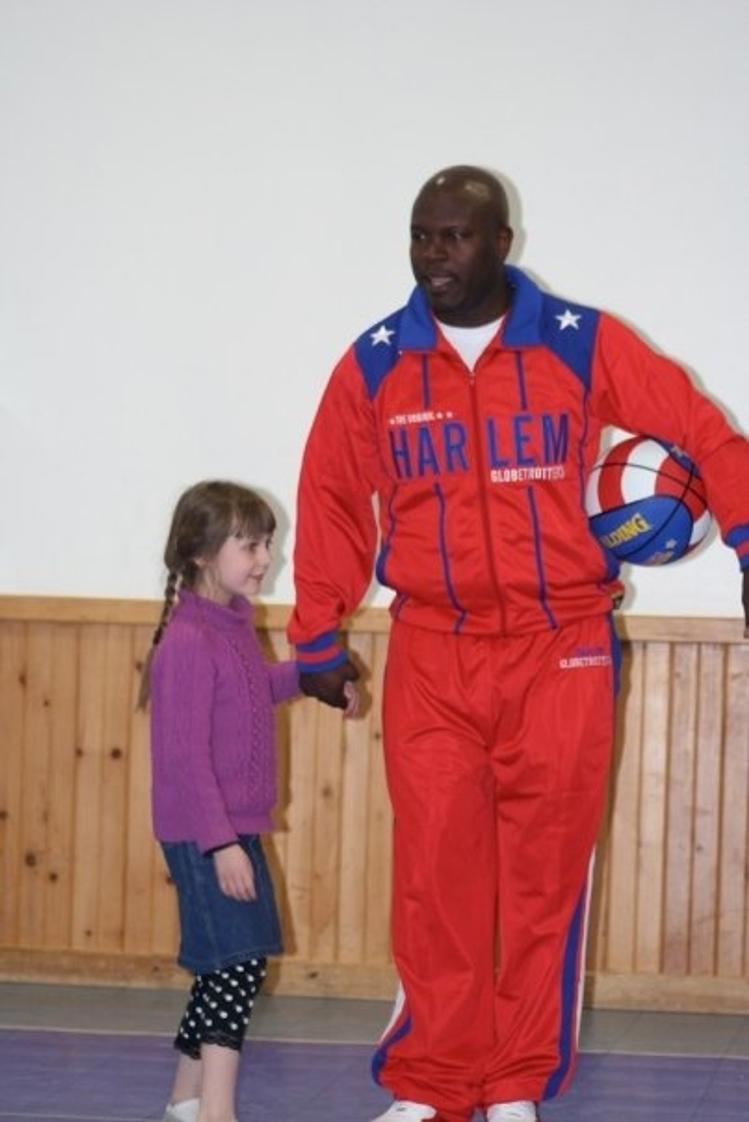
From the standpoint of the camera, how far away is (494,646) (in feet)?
13.2

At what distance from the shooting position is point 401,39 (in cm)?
584

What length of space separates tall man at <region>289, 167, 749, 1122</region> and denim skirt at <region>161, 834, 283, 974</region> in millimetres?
273

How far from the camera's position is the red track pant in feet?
13.1

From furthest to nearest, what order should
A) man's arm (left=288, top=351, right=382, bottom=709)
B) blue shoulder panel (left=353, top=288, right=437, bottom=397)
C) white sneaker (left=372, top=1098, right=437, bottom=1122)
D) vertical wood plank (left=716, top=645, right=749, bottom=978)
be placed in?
vertical wood plank (left=716, top=645, right=749, bottom=978) < man's arm (left=288, top=351, right=382, bottom=709) < blue shoulder panel (left=353, top=288, right=437, bottom=397) < white sneaker (left=372, top=1098, right=437, bottom=1122)

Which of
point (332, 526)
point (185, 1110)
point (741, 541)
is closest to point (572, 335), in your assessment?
point (741, 541)

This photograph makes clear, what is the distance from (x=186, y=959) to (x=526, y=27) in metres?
3.07

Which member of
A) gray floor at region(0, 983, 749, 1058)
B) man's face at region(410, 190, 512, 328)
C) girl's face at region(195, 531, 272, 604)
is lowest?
gray floor at region(0, 983, 749, 1058)

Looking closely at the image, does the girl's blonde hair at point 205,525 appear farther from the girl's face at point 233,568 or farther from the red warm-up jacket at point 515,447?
the red warm-up jacket at point 515,447

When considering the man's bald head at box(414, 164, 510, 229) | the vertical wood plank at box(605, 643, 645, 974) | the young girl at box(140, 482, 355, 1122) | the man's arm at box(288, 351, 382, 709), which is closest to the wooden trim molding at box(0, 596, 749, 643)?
the vertical wood plank at box(605, 643, 645, 974)

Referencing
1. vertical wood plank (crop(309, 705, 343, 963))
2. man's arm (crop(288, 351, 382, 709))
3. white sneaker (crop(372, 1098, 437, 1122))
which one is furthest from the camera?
vertical wood plank (crop(309, 705, 343, 963))

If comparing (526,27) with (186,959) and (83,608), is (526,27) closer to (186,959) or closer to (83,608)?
(83,608)

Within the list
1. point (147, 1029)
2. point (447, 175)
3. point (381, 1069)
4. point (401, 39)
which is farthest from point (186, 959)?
point (401, 39)

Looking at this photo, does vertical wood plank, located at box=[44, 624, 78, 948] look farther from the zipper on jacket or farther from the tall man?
the zipper on jacket

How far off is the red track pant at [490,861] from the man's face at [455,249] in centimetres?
70
